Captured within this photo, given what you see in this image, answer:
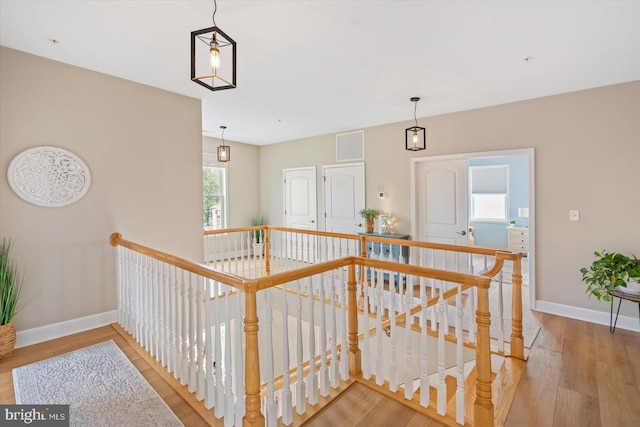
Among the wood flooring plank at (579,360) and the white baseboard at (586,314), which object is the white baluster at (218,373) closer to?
the wood flooring plank at (579,360)

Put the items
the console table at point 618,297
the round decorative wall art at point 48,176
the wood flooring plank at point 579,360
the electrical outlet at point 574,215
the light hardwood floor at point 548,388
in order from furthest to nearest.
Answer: the electrical outlet at point 574,215, the console table at point 618,297, the round decorative wall art at point 48,176, the wood flooring plank at point 579,360, the light hardwood floor at point 548,388

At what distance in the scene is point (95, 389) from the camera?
7.06ft

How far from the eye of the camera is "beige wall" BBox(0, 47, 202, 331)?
2.76m

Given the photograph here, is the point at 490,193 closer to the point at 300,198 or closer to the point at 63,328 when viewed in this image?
the point at 300,198

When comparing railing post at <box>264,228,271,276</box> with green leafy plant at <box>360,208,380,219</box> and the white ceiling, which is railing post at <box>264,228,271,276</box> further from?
the white ceiling

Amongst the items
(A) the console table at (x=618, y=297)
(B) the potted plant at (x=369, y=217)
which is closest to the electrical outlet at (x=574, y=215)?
(A) the console table at (x=618, y=297)

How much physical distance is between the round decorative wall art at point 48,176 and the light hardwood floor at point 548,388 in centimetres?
139

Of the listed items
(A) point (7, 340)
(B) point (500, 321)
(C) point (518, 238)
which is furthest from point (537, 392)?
(C) point (518, 238)

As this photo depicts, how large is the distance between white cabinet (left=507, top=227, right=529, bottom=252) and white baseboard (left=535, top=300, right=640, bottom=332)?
138 inches

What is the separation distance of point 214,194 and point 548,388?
5.97 meters

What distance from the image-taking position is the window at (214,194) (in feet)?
20.4

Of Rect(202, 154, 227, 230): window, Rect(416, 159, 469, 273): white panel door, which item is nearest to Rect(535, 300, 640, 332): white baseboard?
Rect(416, 159, 469, 273): white panel door

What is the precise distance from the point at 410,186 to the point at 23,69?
4.78m

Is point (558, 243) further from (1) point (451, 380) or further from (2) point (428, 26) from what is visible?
(2) point (428, 26)
